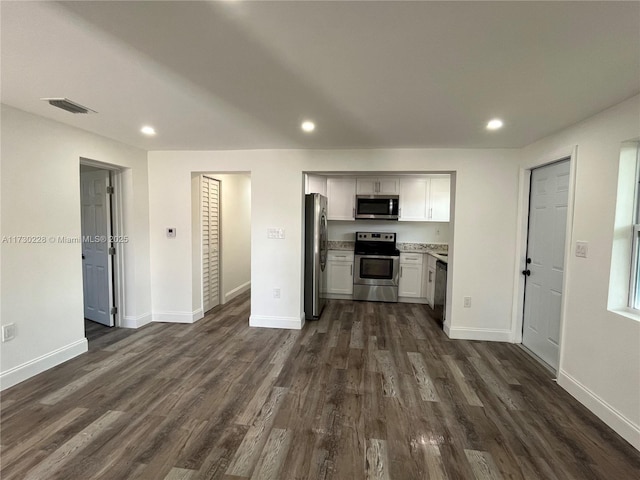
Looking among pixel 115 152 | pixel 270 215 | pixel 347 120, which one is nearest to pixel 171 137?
pixel 115 152

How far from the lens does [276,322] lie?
381cm

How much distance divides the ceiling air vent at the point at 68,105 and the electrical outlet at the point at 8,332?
179 cm

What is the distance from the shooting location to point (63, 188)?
2.75 meters

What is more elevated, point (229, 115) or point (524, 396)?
point (229, 115)

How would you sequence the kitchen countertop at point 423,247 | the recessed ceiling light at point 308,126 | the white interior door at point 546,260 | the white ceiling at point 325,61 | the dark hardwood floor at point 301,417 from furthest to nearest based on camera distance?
the kitchen countertop at point 423,247
the white interior door at point 546,260
the recessed ceiling light at point 308,126
the dark hardwood floor at point 301,417
the white ceiling at point 325,61

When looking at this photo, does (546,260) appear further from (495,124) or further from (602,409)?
(495,124)

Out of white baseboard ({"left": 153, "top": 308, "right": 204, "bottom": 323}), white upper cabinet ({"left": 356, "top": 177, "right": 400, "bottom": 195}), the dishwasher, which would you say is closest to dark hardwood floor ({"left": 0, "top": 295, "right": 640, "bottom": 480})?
white baseboard ({"left": 153, "top": 308, "right": 204, "bottom": 323})

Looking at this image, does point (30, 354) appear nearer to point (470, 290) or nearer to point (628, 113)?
point (470, 290)

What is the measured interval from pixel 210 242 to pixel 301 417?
3.02 metres

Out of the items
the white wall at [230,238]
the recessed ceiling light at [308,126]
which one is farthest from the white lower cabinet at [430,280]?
→ the white wall at [230,238]

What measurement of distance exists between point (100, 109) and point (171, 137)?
2.70 feet

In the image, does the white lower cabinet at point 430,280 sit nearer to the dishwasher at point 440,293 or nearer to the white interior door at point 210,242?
the dishwasher at point 440,293


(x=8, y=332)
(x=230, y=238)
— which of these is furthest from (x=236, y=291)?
(x=8, y=332)

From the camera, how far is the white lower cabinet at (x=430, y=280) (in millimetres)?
4668
